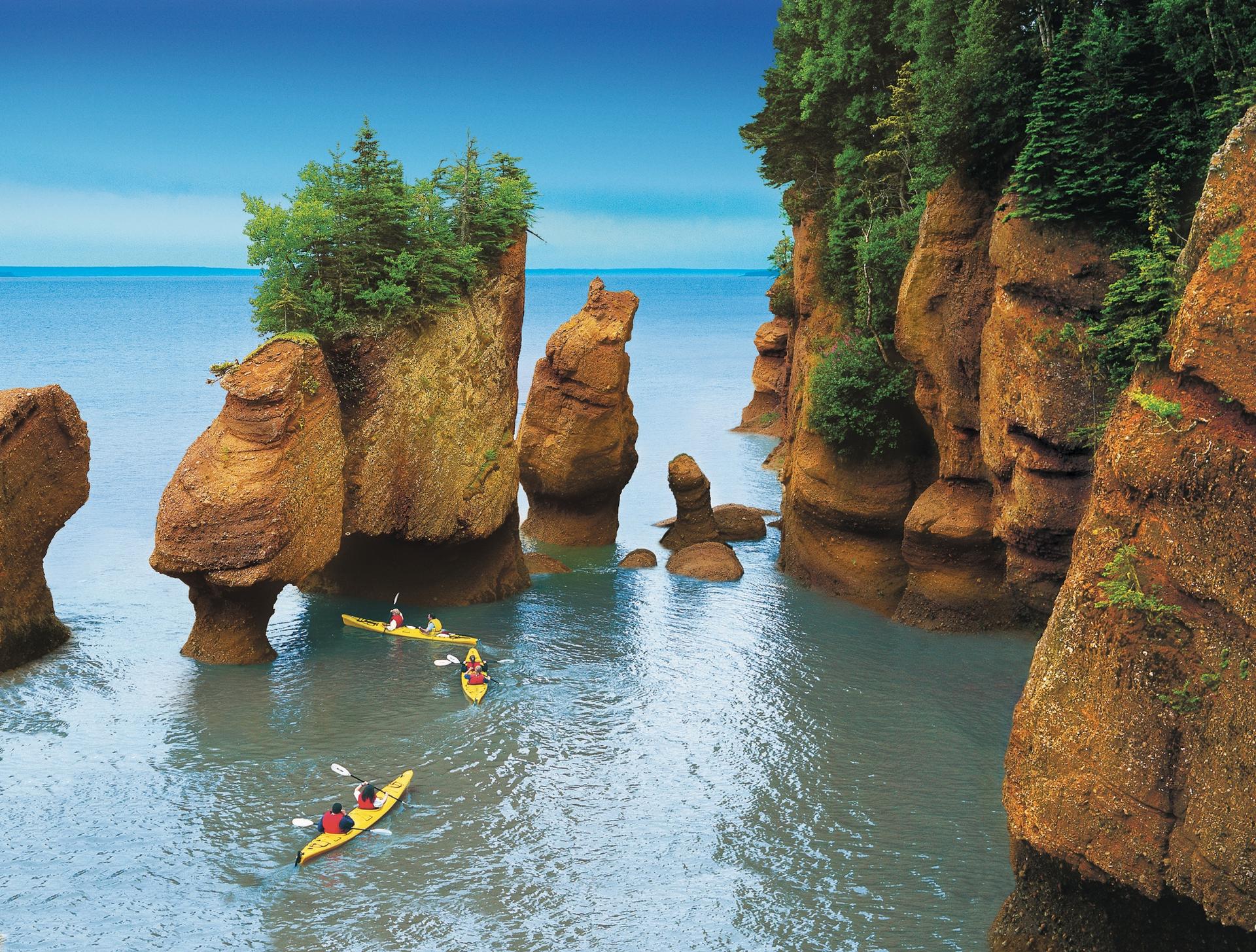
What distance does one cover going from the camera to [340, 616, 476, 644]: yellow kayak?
33344 mm

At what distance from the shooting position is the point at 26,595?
30453 millimetres

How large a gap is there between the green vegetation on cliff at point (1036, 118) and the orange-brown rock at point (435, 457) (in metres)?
12.5

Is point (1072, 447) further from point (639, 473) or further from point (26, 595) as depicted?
point (639, 473)

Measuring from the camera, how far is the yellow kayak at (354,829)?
67.4 ft

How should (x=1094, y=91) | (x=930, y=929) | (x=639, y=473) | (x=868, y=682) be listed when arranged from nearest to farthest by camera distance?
(x=930, y=929) < (x=1094, y=91) < (x=868, y=682) < (x=639, y=473)

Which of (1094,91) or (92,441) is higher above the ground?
(1094,91)

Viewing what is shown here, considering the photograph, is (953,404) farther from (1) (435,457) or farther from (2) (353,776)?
(2) (353,776)

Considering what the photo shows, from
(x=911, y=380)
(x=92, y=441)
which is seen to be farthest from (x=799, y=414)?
(x=92, y=441)

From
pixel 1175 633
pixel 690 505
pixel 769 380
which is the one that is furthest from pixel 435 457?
pixel 769 380

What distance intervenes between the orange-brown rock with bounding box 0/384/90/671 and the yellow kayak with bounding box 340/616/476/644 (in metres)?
8.20

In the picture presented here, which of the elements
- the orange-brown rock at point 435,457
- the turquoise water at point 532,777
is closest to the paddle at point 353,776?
the turquoise water at point 532,777

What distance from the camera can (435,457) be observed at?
36.2m

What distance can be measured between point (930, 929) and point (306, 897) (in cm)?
1053

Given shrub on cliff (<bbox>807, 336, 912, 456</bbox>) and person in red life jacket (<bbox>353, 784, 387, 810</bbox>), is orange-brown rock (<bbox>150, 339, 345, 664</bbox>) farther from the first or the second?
shrub on cliff (<bbox>807, 336, 912, 456</bbox>)
